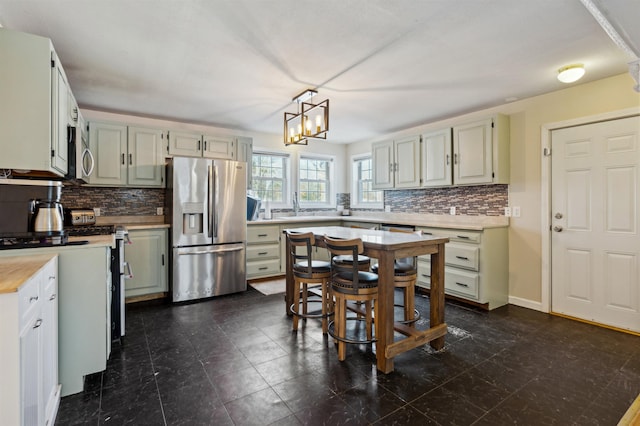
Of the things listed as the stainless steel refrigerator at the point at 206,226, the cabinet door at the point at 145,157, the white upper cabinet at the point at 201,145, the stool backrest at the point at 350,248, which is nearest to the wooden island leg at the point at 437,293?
the stool backrest at the point at 350,248

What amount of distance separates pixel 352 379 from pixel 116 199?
11.9 ft

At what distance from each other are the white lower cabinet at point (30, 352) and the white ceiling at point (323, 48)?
158cm

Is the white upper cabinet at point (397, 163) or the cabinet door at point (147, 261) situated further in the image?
the white upper cabinet at point (397, 163)

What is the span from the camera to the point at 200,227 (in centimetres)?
383

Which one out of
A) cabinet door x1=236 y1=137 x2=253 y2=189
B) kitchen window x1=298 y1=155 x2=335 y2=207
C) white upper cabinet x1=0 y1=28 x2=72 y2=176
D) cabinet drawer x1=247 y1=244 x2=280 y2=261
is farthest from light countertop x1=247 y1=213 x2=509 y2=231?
white upper cabinet x1=0 y1=28 x2=72 y2=176

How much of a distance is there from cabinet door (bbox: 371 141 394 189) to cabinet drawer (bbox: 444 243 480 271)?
4.72 ft

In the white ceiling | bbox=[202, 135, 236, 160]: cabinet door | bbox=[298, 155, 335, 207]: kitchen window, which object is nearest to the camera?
the white ceiling

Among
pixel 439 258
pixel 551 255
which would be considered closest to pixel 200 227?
pixel 439 258

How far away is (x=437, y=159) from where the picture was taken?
13.4 feet

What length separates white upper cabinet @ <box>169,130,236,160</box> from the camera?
13.4 ft

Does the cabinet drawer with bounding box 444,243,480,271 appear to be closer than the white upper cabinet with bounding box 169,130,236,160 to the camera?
Yes

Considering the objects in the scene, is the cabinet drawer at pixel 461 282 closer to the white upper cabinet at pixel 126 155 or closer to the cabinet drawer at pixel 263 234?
the cabinet drawer at pixel 263 234

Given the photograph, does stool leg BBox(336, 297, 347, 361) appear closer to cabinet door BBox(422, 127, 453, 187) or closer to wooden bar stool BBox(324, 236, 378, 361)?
wooden bar stool BBox(324, 236, 378, 361)

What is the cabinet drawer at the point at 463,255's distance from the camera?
3412mm
